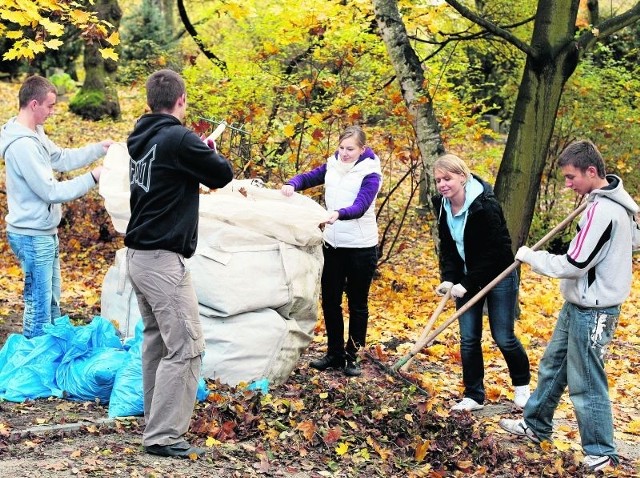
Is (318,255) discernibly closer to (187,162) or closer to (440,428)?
(440,428)

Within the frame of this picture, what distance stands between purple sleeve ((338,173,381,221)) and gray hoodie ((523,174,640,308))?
147cm

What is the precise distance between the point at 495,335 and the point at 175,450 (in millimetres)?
2272

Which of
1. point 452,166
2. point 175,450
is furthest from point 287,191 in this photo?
point 175,450

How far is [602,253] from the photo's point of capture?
14.2 feet

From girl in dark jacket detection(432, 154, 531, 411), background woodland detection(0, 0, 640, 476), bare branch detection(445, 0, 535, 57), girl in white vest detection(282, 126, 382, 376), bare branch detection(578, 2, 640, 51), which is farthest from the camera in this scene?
bare branch detection(578, 2, 640, 51)

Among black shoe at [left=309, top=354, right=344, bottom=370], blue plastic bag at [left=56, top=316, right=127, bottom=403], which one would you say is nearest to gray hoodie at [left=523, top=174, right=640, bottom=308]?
black shoe at [left=309, top=354, right=344, bottom=370]

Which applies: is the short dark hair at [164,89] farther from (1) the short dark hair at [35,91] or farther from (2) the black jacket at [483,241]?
(2) the black jacket at [483,241]

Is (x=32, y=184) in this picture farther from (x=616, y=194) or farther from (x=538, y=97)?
(x=538, y=97)

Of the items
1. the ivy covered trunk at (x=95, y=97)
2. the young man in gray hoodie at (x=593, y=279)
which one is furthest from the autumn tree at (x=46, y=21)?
the ivy covered trunk at (x=95, y=97)

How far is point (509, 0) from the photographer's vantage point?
35.9ft

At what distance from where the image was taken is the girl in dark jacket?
5.03 meters

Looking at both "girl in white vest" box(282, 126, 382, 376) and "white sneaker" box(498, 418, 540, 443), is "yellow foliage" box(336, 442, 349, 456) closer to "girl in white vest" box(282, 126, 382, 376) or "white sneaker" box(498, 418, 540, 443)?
"white sneaker" box(498, 418, 540, 443)

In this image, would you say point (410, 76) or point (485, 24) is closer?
point (485, 24)

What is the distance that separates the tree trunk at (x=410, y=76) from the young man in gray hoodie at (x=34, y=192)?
3326 mm
